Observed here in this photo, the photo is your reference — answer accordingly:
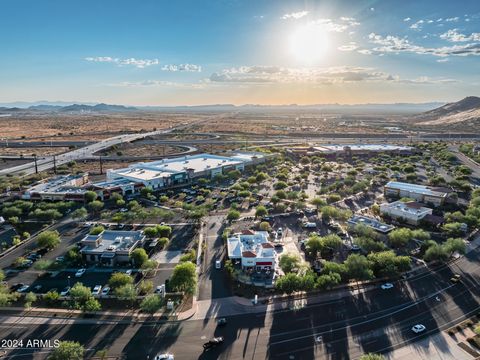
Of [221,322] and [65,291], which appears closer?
[221,322]

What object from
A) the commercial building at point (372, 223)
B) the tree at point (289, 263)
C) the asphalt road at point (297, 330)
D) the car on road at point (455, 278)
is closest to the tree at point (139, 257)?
the asphalt road at point (297, 330)

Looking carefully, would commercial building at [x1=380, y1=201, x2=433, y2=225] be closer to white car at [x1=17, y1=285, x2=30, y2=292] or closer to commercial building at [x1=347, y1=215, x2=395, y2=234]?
commercial building at [x1=347, y1=215, x2=395, y2=234]

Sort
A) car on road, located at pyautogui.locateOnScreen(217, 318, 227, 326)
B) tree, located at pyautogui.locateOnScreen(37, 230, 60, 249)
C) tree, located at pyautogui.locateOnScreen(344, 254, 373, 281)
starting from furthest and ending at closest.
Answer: tree, located at pyautogui.locateOnScreen(37, 230, 60, 249), tree, located at pyautogui.locateOnScreen(344, 254, 373, 281), car on road, located at pyautogui.locateOnScreen(217, 318, 227, 326)

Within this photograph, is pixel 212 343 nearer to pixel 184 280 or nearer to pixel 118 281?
pixel 184 280

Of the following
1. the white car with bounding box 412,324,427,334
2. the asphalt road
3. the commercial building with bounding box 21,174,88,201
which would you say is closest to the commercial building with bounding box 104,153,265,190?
the commercial building with bounding box 21,174,88,201

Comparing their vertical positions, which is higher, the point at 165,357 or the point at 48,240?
the point at 48,240

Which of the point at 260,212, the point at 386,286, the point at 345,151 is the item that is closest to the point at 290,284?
the point at 386,286
